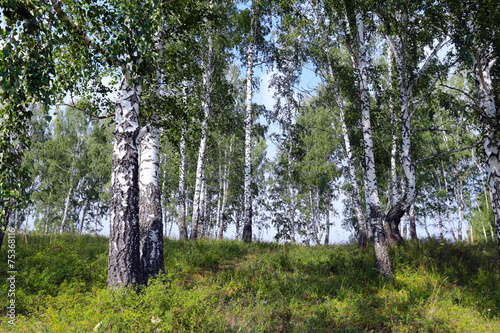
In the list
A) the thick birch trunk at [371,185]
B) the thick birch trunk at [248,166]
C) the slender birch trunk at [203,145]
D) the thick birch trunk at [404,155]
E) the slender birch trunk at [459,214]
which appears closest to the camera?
the thick birch trunk at [371,185]

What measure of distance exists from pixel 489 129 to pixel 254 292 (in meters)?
7.10

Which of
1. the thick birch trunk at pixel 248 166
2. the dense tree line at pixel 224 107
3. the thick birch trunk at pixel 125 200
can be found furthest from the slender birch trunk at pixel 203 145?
the thick birch trunk at pixel 125 200

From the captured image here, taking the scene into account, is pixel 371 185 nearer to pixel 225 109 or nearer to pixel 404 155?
pixel 404 155

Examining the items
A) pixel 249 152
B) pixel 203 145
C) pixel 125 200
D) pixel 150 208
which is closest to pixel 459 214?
pixel 249 152

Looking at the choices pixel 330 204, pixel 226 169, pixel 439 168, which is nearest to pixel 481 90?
pixel 226 169

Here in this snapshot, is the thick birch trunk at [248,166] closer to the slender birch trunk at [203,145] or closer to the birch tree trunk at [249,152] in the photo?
the birch tree trunk at [249,152]

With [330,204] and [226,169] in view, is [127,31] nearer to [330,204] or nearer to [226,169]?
[226,169]

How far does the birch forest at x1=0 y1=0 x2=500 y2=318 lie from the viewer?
370cm

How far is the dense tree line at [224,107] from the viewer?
3697 mm

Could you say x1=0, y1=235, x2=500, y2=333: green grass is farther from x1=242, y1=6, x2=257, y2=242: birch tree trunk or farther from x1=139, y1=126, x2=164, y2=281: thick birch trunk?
x1=242, y1=6, x2=257, y2=242: birch tree trunk

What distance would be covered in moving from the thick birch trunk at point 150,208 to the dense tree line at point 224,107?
0.03 metres

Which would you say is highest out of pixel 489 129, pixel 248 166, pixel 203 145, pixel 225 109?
pixel 225 109

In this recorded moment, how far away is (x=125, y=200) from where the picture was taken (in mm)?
4547

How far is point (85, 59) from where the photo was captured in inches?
236
